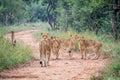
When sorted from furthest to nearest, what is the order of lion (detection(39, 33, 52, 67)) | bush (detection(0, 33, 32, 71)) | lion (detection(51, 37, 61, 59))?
lion (detection(51, 37, 61, 59))
lion (detection(39, 33, 52, 67))
bush (detection(0, 33, 32, 71))

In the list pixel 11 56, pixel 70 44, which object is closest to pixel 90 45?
pixel 70 44

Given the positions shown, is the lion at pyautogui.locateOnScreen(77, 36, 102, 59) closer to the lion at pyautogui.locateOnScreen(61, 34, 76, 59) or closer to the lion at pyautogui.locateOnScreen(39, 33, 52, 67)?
the lion at pyautogui.locateOnScreen(61, 34, 76, 59)

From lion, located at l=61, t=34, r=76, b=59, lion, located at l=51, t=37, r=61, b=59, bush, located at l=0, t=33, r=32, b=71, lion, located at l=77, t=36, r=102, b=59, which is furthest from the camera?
lion, located at l=61, t=34, r=76, b=59

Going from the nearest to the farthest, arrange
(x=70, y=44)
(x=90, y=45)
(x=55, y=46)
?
(x=90, y=45)
(x=55, y=46)
(x=70, y=44)

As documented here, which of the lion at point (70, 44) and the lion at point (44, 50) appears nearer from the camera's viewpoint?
the lion at point (44, 50)

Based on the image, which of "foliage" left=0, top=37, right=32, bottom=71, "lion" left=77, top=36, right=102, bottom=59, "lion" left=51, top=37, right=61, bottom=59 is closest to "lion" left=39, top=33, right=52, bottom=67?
"foliage" left=0, top=37, right=32, bottom=71

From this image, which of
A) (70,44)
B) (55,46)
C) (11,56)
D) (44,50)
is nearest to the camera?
(11,56)

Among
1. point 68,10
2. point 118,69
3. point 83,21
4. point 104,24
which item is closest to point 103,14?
point 104,24

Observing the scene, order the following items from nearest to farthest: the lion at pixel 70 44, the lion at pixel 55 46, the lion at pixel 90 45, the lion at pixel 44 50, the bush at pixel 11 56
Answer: the bush at pixel 11 56
the lion at pixel 44 50
the lion at pixel 90 45
the lion at pixel 55 46
the lion at pixel 70 44

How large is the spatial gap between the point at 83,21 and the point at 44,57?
1717cm

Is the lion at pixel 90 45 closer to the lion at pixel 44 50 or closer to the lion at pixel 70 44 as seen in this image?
the lion at pixel 70 44

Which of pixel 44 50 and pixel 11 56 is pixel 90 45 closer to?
pixel 44 50

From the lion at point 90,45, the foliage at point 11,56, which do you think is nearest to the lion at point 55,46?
the lion at point 90,45

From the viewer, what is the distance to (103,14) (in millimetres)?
28078
